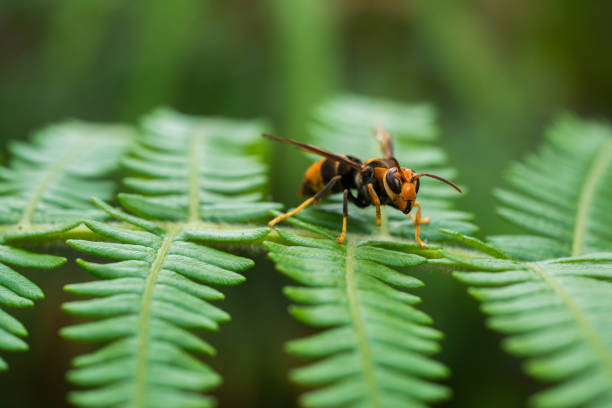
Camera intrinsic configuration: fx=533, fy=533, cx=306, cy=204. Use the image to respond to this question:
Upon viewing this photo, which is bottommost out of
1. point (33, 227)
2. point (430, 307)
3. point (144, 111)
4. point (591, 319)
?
point (591, 319)

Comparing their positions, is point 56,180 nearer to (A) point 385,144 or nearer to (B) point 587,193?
(A) point 385,144

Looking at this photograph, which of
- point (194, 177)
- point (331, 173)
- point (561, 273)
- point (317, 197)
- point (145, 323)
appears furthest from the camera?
point (194, 177)

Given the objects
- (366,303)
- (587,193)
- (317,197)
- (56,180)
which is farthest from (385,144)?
(56,180)

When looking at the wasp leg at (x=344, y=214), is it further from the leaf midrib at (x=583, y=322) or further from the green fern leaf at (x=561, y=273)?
the leaf midrib at (x=583, y=322)

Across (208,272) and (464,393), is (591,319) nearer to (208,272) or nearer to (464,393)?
(208,272)

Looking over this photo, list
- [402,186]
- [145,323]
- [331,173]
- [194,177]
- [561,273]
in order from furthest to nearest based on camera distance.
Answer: [194,177]
[331,173]
[402,186]
[561,273]
[145,323]

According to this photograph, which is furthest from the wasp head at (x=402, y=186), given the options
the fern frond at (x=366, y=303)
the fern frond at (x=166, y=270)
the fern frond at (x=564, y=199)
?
the fern frond at (x=166, y=270)

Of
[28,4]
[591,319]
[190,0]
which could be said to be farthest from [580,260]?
[28,4]

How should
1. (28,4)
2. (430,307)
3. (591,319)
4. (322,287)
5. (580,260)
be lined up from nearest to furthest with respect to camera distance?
1. (591,319)
2. (322,287)
3. (580,260)
4. (430,307)
5. (28,4)
